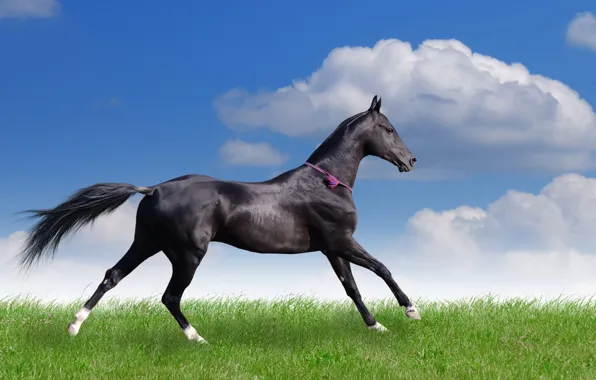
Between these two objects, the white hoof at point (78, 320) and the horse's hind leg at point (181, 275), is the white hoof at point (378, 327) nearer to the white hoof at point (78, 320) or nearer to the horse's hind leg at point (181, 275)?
the horse's hind leg at point (181, 275)

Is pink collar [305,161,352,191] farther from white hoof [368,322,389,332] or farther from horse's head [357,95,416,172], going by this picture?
white hoof [368,322,389,332]

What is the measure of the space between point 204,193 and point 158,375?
2030 millimetres

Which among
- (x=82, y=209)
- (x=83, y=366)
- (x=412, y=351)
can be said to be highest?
(x=82, y=209)

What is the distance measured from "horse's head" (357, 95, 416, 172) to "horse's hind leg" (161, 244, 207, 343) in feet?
7.80

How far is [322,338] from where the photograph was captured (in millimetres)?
8836

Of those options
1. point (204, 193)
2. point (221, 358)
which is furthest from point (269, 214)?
point (221, 358)

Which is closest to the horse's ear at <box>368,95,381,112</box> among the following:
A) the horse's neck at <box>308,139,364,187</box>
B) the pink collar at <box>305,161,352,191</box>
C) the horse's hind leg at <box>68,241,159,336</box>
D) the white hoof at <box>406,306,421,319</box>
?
the horse's neck at <box>308,139,364,187</box>

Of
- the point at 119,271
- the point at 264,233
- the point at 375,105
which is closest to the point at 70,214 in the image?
the point at 119,271

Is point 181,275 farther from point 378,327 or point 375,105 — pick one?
point 375,105

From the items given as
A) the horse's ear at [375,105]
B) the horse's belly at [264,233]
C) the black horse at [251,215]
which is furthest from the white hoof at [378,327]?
the horse's ear at [375,105]

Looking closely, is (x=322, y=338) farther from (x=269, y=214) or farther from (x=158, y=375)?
(x=158, y=375)

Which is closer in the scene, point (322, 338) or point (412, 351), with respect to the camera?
point (412, 351)

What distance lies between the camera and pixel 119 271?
8.42 meters

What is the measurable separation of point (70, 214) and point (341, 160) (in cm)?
334
